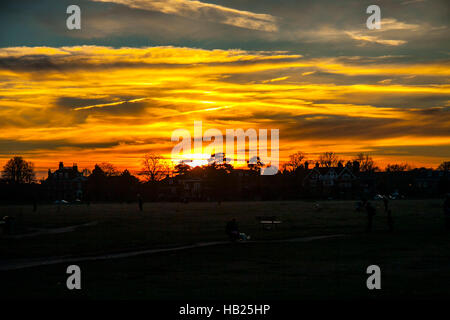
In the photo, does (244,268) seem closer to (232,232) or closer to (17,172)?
(232,232)

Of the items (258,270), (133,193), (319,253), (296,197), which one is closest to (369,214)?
(319,253)

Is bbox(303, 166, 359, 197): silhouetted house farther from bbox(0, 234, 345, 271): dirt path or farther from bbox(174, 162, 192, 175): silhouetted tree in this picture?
bbox(0, 234, 345, 271): dirt path

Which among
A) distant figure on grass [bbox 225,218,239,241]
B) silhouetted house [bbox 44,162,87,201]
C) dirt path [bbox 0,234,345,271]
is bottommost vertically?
dirt path [bbox 0,234,345,271]

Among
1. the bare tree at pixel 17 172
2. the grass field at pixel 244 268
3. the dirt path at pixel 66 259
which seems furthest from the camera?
the bare tree at pixel 17 172

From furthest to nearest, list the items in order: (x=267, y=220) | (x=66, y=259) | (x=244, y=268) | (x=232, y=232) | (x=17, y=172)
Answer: (x=17, y=172) < (x=267, y=220) < (x=232, y=232) < (x=66, y=259) < (x=244, y=268)

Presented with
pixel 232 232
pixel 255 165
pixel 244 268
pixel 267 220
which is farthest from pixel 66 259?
pixel 255 165

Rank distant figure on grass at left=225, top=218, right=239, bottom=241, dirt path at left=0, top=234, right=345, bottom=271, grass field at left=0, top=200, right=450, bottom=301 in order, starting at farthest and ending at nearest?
1. distant figure on grass at left=225, top=218, right=239, bottom=241
2. dirt path at left=0, top=234, right=345, bottom=271
3. grass field at left=0, top=200, right=450, bottom=301

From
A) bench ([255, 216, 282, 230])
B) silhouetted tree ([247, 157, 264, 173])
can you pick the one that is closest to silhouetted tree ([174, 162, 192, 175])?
silhouetted tree ([247, 157, 264, 173])

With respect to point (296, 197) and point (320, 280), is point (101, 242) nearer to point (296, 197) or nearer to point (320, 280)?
point (320, 280)

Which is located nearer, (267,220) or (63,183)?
(267,220)

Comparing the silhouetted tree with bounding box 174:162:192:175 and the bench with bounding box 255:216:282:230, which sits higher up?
the silhouetted tree with bounding box 174:162:192:175

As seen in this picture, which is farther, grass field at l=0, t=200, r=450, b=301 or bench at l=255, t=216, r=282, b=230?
bench at l=255, t=216, r=282, b=230

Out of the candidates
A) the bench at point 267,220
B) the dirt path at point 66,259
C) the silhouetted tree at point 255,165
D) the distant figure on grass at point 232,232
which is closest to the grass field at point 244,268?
the dirt path at point 66,259

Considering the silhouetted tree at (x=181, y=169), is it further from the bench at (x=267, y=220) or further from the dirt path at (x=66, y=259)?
the dirt path at (x=66, y=259)
